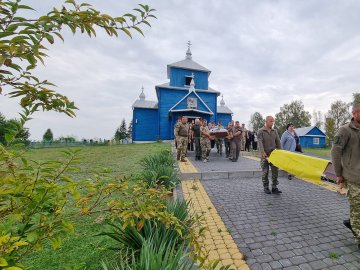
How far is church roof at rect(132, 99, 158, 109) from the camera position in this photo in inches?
1156

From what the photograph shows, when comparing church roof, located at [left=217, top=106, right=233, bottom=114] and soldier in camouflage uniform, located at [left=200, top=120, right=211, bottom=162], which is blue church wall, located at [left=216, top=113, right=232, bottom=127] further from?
soldier in camouflage uniform, located at [left=200, top=120, right=211, bottom=162]

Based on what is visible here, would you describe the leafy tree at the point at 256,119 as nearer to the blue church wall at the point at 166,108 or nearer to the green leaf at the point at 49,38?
the blue church wall at the point at 166,108

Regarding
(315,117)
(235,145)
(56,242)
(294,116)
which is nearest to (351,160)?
(56,242)

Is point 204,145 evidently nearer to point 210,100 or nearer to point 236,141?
point 236,141

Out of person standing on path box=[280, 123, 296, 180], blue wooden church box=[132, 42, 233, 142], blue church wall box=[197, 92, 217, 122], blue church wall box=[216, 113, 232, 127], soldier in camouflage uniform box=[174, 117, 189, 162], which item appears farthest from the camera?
blue church wall box=[216, 113, 232, 127]

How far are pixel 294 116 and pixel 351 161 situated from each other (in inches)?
2727

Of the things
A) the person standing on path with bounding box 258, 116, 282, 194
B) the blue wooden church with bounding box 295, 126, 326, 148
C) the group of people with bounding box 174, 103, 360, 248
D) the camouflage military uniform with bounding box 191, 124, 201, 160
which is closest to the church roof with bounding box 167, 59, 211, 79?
the group of people with bounding box 174, 103, 360, 248

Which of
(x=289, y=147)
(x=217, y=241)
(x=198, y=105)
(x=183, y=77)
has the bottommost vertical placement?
(x=217, y=241)

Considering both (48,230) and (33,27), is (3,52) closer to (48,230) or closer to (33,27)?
(33,27)

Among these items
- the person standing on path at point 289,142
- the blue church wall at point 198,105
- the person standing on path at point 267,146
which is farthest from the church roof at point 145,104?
the person standing on path at point 267,146

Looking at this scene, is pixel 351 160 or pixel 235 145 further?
pixel 235 145

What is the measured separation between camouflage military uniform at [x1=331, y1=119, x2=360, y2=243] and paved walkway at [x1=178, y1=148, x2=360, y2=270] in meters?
0.54

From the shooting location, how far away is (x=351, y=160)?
3346 millimetres

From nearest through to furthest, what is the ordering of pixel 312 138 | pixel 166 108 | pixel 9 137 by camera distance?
1. pixel 9 137
2. pixel 166 108
3. pixel 312 138
